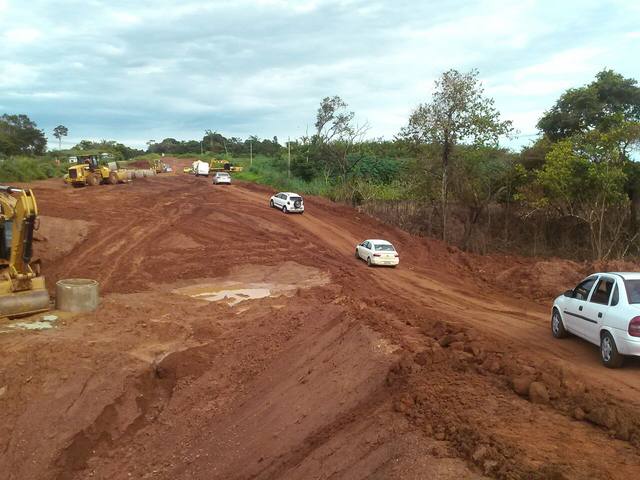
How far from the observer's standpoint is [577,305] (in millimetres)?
11047

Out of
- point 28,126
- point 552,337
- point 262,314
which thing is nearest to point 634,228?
point 552,337

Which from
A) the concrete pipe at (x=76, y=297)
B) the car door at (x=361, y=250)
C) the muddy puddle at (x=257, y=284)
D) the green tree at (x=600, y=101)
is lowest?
the muddy puddle at (x=257, y=284)

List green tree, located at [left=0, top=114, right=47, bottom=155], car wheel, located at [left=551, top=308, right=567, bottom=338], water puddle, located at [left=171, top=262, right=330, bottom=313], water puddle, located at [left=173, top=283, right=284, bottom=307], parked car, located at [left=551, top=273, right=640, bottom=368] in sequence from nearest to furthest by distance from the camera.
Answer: parked car, located at [left=551, top=273, right=640, bottom=368]
car wheel, located at [left=551, top=308, right=567, bottom=338]
water puddle, located at [left=173, top=283, right=284, bottom=307]
water puddle, located at [left=171, top=262, right=330, bottom=313]
green tree, located at [left=0, top=114, right=47, bottom=155]

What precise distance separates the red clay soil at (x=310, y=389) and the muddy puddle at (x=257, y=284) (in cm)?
37

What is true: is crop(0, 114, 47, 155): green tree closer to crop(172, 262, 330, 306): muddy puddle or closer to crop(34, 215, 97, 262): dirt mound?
crop(34, 215, 97, 262): dirt mound

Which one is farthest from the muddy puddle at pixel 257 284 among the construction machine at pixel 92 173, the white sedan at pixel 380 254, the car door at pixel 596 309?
the construction machine at pixel 92 173

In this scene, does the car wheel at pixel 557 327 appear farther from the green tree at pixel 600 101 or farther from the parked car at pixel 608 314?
the green tree at pixel 600 101

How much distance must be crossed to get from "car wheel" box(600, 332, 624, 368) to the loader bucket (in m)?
13.5

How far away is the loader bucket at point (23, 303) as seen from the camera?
13.7 meters

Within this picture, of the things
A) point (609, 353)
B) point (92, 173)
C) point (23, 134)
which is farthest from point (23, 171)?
point (609, 353)

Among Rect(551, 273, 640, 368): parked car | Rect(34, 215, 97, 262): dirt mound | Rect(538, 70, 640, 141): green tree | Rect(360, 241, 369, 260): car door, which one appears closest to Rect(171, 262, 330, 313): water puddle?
Rect(360, 241, 369, 260): car door

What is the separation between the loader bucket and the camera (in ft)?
44.8

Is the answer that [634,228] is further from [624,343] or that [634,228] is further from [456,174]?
[624,343]

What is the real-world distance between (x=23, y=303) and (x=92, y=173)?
3664 cm
